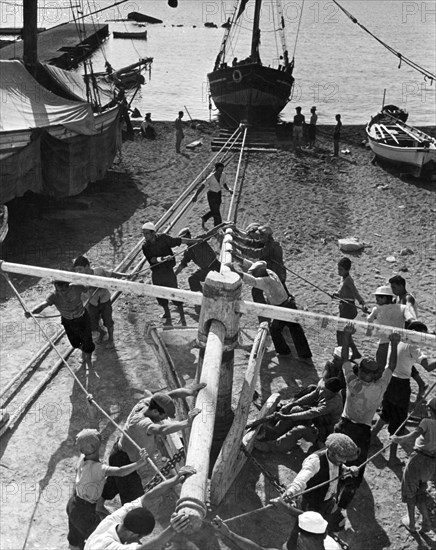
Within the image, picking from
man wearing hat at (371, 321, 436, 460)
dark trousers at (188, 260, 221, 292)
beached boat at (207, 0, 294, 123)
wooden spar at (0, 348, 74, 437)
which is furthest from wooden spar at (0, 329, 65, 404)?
beached boat at (207, 0, 294, 123)

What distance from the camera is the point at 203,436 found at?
4.35 metres

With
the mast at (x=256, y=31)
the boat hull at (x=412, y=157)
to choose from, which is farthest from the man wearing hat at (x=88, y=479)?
the mast at (x=256, y=31)

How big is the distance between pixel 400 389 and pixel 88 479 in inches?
135

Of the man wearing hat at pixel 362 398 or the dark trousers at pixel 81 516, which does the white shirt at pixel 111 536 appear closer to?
the dark trousers at pixel 81 516

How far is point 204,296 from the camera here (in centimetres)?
538

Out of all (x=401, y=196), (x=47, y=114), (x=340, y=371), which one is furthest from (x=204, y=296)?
(x=401, y=196)

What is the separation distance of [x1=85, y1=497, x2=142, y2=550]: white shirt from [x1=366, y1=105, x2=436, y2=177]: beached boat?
16283 mm

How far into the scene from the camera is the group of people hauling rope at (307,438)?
388 cm

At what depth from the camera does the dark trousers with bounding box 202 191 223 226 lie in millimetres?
13155

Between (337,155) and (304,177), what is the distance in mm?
3249

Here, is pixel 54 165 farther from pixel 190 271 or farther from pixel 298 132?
pixel 298 132

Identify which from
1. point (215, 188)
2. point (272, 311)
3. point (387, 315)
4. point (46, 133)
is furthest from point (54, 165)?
point (272, 311)

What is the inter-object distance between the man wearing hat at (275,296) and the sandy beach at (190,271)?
0.19 meters

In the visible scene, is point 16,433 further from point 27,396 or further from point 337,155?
point 337,155
